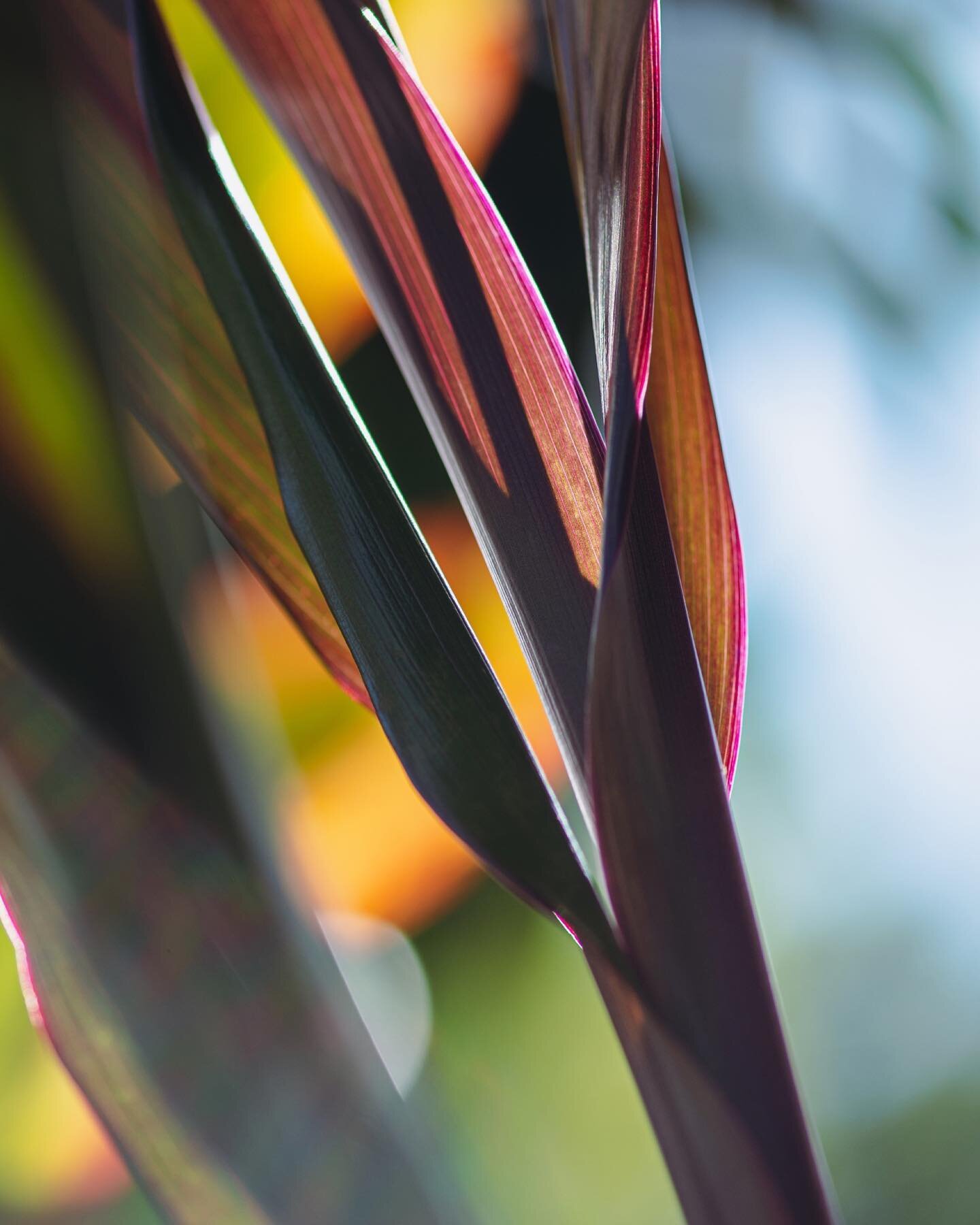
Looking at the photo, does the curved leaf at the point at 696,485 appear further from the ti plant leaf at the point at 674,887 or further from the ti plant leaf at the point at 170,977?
the ti plant leaf at the point at 170,977

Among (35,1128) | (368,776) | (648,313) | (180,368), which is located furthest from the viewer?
(368,776)

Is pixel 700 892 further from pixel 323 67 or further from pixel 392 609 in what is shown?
pixel 323 67

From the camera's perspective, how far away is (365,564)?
0.21 metres

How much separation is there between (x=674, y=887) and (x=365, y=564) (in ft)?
0.35

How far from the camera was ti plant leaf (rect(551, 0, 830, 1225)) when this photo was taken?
0.19 meters

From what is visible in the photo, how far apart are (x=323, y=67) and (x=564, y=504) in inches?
5.0

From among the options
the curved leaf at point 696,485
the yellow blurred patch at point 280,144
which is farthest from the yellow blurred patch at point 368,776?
the curved leaf at point 696,485

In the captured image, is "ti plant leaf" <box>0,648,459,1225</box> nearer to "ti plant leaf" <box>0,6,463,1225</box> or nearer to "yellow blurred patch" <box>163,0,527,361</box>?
"ti plant leaf" <box>0,6,463,1225</box>

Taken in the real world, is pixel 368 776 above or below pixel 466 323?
below

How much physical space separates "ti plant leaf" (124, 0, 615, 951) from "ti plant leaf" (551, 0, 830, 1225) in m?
0.02

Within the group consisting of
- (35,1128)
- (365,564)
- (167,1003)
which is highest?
(365,564)

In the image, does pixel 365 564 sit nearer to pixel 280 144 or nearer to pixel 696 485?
pixel 696 485

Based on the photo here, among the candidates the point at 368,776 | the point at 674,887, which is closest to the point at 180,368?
the point at 674,887

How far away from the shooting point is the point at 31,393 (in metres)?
0.48
